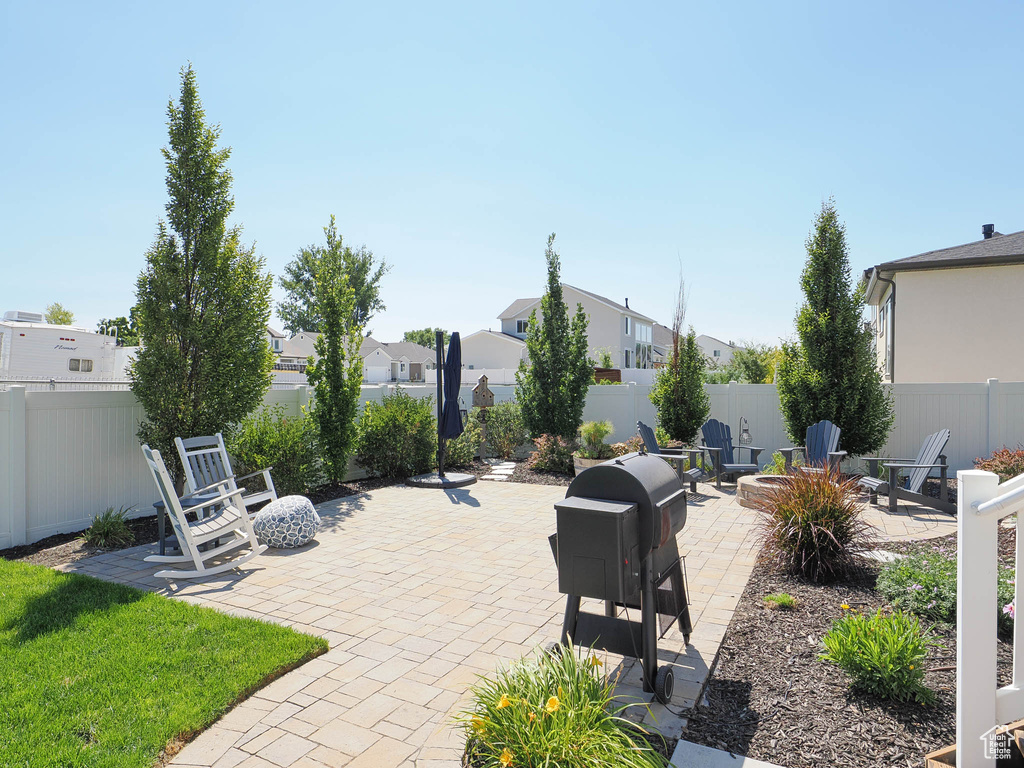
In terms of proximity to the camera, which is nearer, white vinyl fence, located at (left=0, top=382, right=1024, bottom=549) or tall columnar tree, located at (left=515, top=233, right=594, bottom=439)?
white vinyl fence, located at (left=0, top=382, right=1024, bottom=549)

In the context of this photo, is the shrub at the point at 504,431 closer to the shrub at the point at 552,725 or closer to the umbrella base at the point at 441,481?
the umbrella base at the point at 441,481

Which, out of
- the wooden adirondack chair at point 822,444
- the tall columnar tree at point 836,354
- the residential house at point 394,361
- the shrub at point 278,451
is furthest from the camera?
the residential house at point 394,361

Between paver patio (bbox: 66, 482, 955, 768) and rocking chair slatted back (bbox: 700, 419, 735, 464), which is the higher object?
rocking chair slatted back (bbox: 700, 419, 735, 464)

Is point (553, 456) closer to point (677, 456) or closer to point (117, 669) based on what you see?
point (677, 456)

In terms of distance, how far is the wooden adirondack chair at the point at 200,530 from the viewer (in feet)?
16.9

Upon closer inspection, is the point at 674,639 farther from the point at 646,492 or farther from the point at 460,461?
the point at 460,461

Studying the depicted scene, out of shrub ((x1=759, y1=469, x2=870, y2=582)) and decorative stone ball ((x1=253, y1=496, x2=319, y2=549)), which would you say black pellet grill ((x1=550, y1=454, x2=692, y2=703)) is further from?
decorative stone ball ((x1=253, y1=496, x2=319, y2=549))

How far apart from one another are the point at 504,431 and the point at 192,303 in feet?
23.9

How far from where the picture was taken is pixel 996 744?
1.89 m

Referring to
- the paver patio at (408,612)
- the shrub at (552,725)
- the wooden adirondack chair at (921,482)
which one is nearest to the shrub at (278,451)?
the paver patio at (408,612)

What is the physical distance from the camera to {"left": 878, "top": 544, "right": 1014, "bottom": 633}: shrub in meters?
3.50

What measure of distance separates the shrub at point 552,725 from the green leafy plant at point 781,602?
2.04 meters

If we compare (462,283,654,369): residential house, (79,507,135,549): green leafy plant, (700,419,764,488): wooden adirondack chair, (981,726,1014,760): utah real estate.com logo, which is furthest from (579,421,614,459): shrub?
(462,283,654,369): residential house

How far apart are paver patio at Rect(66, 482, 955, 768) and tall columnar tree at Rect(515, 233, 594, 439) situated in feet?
13.0
